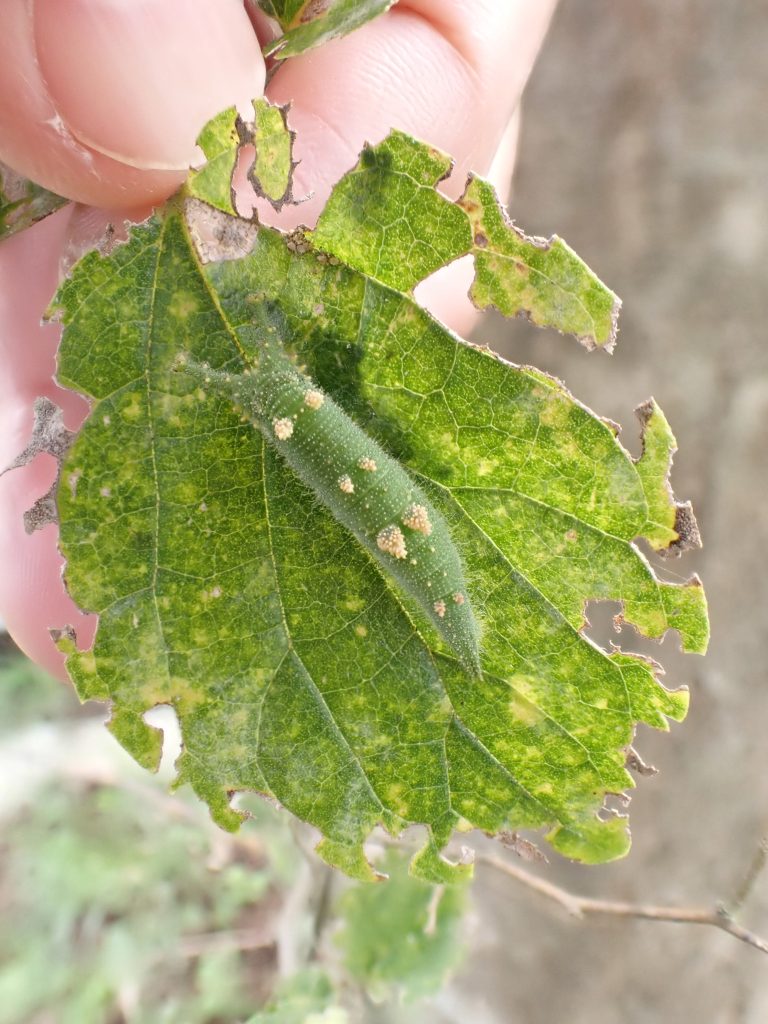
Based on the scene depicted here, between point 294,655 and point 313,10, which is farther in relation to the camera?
point 294,655

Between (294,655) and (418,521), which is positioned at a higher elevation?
(418,521)

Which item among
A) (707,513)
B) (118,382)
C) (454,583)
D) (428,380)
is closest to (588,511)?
(454,583)

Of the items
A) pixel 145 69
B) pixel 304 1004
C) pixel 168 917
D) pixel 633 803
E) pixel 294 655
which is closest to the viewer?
pixel 145 69

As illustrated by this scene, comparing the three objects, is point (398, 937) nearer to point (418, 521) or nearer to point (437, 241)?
point (418, 521)

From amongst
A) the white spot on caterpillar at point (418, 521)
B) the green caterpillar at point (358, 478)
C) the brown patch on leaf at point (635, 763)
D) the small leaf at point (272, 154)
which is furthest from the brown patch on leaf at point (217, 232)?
the brown patch on leaf at point (635, 763)

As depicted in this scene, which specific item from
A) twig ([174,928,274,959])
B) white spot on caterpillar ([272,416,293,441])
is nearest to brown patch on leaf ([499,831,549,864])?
white spot on caterpillar ([272,416,293,441])

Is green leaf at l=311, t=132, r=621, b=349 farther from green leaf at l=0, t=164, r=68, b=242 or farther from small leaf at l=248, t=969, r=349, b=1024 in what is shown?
small leaf at l=248, t=969, r=349, b=1024

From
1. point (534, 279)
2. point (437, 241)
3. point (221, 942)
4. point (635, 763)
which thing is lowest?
point (221, 942)

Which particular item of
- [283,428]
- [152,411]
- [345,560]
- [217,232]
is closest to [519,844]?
[345,560]
